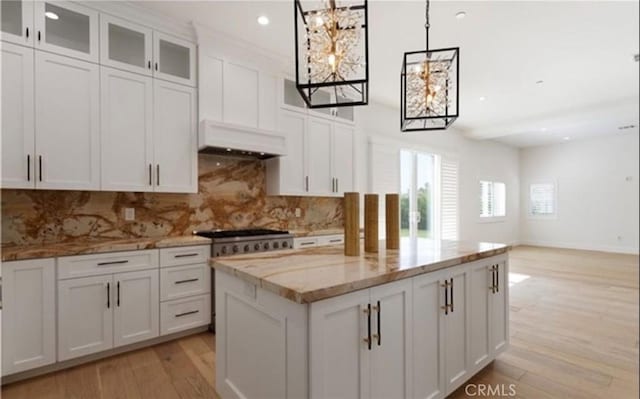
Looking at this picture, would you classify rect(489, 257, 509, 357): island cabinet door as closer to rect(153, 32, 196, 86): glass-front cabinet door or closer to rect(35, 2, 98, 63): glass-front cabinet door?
rect(153, 32, 196, 86): glass-front cabinet door

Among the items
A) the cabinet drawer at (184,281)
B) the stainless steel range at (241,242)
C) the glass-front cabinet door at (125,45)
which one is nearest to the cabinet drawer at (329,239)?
the stainless steel range at (241,242)

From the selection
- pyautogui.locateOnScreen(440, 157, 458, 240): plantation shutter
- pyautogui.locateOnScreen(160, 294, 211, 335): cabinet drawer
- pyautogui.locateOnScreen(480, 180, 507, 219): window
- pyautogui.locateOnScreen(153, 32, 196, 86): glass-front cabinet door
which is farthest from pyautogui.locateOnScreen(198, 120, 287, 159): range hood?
pyautogui.locateOnScreen(480, 180, 507, 219): window

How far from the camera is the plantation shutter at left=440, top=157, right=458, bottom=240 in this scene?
253 inches

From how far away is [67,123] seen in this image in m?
2.49

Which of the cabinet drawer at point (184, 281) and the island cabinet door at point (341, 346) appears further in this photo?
the cabinet drawer at point (184, 281)

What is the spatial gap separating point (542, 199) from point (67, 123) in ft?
34.9

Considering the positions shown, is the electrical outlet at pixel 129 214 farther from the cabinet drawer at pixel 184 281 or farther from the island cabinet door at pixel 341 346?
the island cabinet door at pixel 341 346

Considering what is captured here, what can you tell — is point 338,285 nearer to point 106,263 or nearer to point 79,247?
point 106,263

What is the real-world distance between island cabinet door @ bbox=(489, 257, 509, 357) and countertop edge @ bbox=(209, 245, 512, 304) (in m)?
0.47

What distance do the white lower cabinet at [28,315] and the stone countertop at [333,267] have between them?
1.43 metres

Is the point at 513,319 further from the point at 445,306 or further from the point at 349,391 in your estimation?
the point at 349,391

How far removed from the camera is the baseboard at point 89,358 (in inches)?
85.8

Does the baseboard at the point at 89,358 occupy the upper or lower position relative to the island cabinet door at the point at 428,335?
lower

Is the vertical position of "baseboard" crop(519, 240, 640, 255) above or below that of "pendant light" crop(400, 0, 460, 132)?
below
